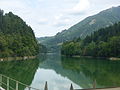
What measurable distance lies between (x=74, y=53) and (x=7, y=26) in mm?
51269

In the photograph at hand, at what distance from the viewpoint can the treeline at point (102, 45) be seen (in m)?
142

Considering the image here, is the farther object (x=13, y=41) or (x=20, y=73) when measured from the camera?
(x=13, y=41)

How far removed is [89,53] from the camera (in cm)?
17138

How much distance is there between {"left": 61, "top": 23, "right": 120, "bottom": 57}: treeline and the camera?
14175 cm

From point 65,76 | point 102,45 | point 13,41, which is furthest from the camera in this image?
point 102,45

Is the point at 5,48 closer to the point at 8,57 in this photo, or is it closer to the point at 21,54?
the point at 8,57

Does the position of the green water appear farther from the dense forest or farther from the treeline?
the treeline

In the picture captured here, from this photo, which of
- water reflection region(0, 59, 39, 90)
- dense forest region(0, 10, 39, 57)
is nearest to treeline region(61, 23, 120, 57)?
→ dense forest region(0, 10, 39, 57)

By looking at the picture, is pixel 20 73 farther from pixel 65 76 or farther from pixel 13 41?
pixel 13 41

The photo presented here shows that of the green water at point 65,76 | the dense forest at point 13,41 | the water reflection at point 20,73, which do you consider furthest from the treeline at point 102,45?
the water reflection at point 20,73

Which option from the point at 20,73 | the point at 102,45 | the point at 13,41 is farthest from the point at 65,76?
the point at 102,45

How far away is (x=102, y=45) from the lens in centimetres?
15275

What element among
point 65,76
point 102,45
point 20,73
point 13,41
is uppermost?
point 13,41

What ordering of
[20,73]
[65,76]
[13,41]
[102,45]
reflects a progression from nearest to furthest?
1. [65,76]
2. [20,73]
3. [13,41]
4. [102,45]
